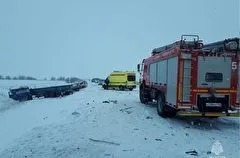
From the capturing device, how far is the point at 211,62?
49.8ft

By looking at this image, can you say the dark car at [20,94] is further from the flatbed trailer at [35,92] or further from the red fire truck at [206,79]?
the red fire truck at [206,79]

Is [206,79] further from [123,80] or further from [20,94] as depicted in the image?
[123,80]

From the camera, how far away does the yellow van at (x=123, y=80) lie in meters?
51.4

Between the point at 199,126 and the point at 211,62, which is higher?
the point at 211,62

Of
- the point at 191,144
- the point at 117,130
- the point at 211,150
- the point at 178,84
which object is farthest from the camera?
the point at 178,84

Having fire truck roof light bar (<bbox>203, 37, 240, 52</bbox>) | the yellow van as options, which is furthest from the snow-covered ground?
the yellow van

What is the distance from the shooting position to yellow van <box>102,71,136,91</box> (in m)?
51.4

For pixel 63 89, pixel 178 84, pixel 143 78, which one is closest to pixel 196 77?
pixel 178 84

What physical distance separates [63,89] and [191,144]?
98.8ft

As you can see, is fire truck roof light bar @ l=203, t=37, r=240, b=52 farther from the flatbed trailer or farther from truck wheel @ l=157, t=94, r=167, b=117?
the flatbed trailer

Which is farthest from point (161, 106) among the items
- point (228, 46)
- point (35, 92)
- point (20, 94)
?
point (35, 92)

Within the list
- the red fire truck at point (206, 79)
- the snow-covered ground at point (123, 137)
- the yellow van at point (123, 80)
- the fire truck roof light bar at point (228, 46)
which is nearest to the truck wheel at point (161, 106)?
the snow-covered ground at point (123, 137)

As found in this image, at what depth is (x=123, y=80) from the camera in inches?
2032

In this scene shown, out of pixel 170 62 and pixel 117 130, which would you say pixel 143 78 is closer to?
pixel 170 62
